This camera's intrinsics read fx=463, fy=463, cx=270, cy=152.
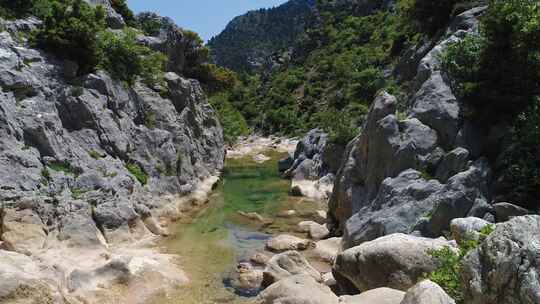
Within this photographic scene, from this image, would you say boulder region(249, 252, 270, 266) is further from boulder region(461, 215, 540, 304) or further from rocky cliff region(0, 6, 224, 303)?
boulder region(461, 215, 540, 304)

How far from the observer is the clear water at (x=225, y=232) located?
1772 cm

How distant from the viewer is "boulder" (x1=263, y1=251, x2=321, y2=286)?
1772 centimetres

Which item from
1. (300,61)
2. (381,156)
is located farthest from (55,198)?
(300,61)

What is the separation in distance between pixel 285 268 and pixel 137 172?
14.9 meters

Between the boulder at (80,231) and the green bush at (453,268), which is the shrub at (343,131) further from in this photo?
the green bush at (453,268)

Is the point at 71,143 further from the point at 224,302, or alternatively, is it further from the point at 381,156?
the point at 381,156

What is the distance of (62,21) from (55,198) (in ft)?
39.7

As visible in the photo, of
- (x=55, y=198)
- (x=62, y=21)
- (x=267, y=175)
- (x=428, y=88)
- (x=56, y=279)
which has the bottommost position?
(x=267, y=175)

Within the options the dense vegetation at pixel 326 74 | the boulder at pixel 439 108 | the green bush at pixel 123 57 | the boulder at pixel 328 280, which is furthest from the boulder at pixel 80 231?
the dense vegetation at pixel 326 74

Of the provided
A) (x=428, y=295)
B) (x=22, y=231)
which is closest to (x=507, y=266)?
(x=428, y=295)

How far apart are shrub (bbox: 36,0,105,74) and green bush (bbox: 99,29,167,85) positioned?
5.08ft

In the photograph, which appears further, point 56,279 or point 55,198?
point 55,198

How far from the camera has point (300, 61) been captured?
428 ft

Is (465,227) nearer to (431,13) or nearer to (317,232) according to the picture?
(317,232)
